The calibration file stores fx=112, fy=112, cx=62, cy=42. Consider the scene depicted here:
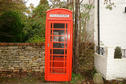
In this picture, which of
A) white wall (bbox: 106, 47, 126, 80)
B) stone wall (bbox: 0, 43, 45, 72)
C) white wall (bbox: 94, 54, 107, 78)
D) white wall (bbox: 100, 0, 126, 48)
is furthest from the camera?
white wall (bbox: 100, 0, 126, 48)

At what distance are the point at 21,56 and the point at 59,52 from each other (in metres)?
1.75

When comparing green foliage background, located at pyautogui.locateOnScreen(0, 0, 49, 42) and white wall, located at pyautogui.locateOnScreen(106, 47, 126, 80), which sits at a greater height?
green foliage background, located at pyautogui.locateOnScreen(0, 0, 49, 42)

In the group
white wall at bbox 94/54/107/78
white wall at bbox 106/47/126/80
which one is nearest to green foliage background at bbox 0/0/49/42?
white wall at bbox 94/54/107/78

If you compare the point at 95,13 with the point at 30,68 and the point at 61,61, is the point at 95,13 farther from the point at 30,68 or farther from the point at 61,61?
the point at 30,68

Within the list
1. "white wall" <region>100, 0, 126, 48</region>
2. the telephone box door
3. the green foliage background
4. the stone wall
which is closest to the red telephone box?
the telephone box door

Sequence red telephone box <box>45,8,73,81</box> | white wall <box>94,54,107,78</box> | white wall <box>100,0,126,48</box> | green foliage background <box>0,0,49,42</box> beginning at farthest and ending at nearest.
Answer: white wall <box>100,0,126,48</box>
white wall <box>94,54,107,78</box>
red telephone box <box>45,8,73,81</box>
green foliage background <box>0,0,49,42</box>

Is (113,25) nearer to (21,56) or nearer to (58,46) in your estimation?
(58,46)

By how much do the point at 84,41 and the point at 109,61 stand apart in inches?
60.5

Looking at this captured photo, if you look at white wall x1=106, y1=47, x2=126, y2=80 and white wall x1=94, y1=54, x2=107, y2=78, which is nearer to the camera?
white wall x1=106, y1=47, x2=126, y2=80

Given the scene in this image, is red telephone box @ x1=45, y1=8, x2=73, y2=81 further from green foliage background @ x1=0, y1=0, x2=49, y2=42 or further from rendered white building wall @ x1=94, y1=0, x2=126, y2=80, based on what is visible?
rendered white building wall @ x1=94, y1=0, x2=126, y2=80

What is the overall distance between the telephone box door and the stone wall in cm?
72

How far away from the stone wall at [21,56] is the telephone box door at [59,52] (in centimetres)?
72

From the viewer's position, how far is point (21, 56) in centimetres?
496

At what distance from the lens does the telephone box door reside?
4199 mm
